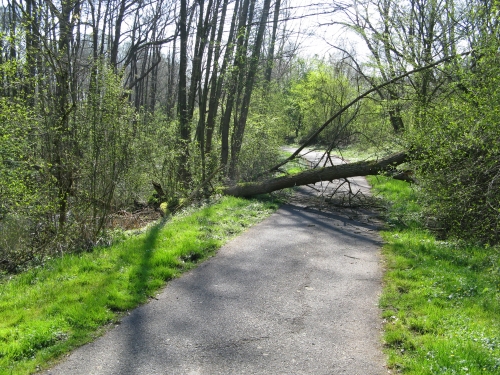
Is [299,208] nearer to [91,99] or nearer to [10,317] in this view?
[91,99]

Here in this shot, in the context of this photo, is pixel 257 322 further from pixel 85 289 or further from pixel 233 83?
pixel 233 83

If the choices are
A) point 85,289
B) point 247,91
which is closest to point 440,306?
point 85,289

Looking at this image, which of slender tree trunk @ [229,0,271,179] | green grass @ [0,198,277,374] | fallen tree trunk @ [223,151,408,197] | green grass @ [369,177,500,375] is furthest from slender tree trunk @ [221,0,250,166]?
green grass @ [369,177,500,375]

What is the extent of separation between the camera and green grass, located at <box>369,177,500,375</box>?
12.6ft

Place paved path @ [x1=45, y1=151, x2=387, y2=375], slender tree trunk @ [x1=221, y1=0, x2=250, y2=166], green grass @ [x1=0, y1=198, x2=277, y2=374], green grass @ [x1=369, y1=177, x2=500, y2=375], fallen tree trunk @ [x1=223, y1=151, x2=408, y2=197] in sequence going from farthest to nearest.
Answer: slender tree trunk @ [x1=221, y1=0, x2=250, y2=166] → fallen tree trunk @ [x1=223, y1=151, x2=408, y2=197] → green grass @ [x1=0, y1=198, x2=277, y2=374] → paved path @ [x1=45, y1=151, x2=387, y2=375] → green grass @ [x1=369, y1=177, x2=500, y2=375]

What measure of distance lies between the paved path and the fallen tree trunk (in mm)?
4273

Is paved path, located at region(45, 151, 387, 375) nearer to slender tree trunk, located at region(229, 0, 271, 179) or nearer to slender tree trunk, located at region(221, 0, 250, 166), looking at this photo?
slender tree trunk, located at region(229, 0, 271, 179)

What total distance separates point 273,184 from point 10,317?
9.19 metres

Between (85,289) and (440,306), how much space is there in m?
4.65

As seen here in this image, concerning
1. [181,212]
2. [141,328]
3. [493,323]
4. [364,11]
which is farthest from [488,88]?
[364,11]

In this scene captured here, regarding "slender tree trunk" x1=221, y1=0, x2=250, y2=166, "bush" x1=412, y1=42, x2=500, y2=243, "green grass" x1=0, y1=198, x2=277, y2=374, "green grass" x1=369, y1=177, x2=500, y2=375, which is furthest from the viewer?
"slender tree trunk" x1=221, y1=0, x2=250, y2=166

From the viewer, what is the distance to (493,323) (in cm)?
455

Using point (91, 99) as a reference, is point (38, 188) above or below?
below

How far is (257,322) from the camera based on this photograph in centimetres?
484
